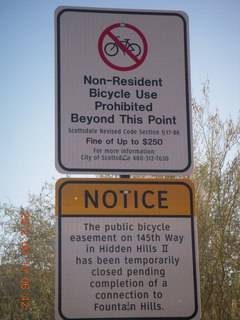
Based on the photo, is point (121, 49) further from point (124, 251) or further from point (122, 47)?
point (124, 251)

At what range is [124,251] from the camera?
279 cm

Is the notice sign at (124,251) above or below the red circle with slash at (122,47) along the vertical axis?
below

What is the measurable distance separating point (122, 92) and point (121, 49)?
0.28 metres

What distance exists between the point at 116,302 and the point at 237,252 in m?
6.43

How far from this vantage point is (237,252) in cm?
878

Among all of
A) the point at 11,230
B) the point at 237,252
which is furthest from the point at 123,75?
the point at 11,230

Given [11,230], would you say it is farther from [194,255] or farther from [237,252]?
[194,255]

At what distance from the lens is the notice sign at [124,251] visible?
272 cm
